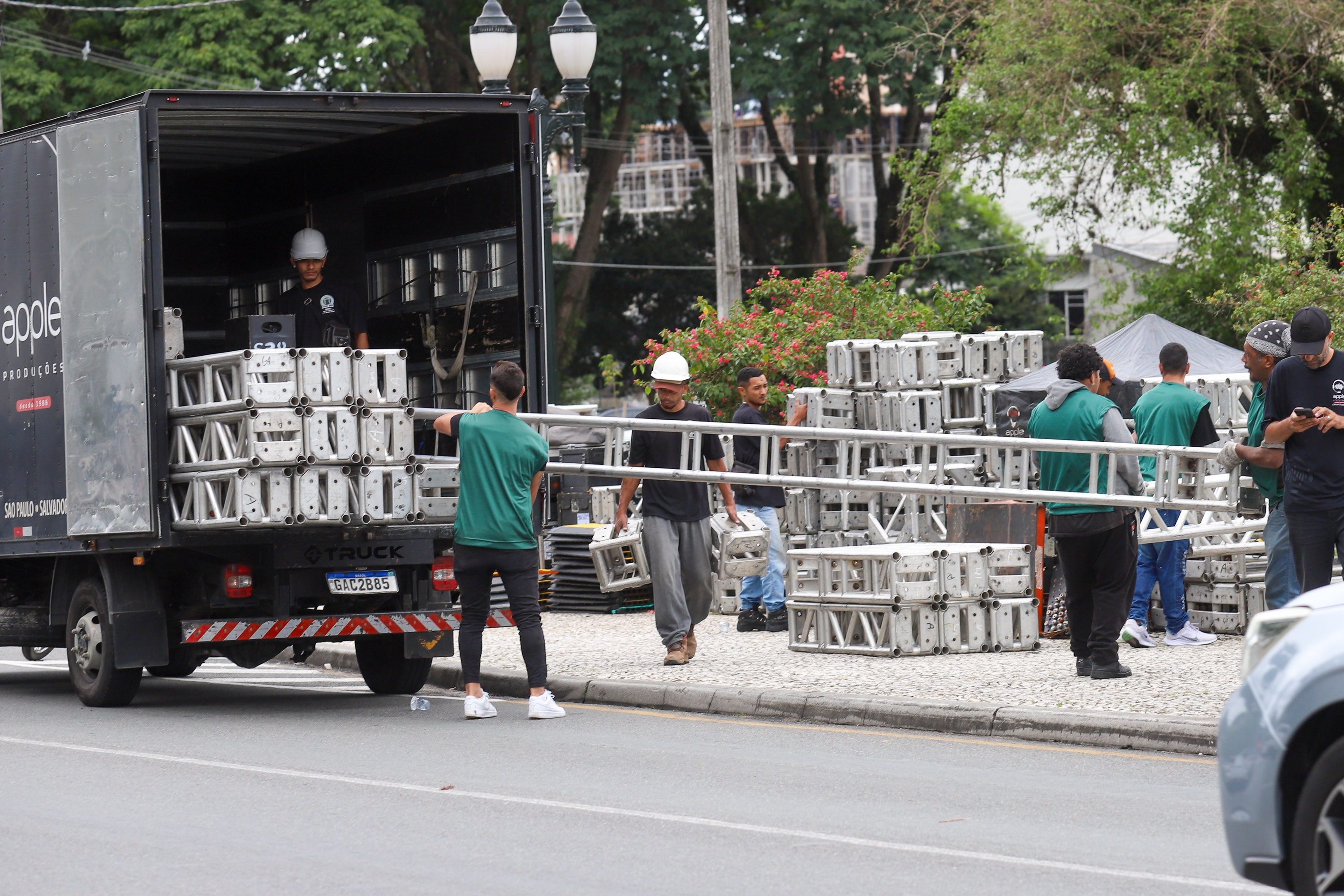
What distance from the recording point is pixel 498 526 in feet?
33.7

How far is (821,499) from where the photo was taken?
1609cm

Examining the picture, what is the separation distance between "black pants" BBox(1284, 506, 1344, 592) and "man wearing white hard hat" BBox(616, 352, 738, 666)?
159 inches

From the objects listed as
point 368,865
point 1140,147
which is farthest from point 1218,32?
point 368,865

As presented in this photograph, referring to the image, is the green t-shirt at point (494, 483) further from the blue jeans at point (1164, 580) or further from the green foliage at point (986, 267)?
the green foliage at point (986, 267)

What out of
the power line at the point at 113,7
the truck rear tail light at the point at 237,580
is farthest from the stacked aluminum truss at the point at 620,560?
the power line at the point at 113,7

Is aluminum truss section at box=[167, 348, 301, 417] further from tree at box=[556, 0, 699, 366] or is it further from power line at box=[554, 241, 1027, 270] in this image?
power line at box=[554, 241, 1027, 270]

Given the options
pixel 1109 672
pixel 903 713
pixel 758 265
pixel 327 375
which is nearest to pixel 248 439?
pixel 327 375

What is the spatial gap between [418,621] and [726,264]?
1099 cm

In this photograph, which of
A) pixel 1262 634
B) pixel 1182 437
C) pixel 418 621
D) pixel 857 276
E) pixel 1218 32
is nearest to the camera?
pixel 1262 634

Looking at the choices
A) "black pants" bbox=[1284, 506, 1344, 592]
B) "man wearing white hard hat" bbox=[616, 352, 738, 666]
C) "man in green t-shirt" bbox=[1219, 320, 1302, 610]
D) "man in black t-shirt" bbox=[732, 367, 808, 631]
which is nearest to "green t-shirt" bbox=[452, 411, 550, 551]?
"man wearing white hard hat" bbox=[616, 352, 738, 666]

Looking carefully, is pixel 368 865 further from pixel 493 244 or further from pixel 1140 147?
pixel 1140 147

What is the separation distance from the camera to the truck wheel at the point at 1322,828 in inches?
185

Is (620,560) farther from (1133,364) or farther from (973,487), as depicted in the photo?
(1133,364)

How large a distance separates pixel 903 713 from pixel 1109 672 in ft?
4.89
